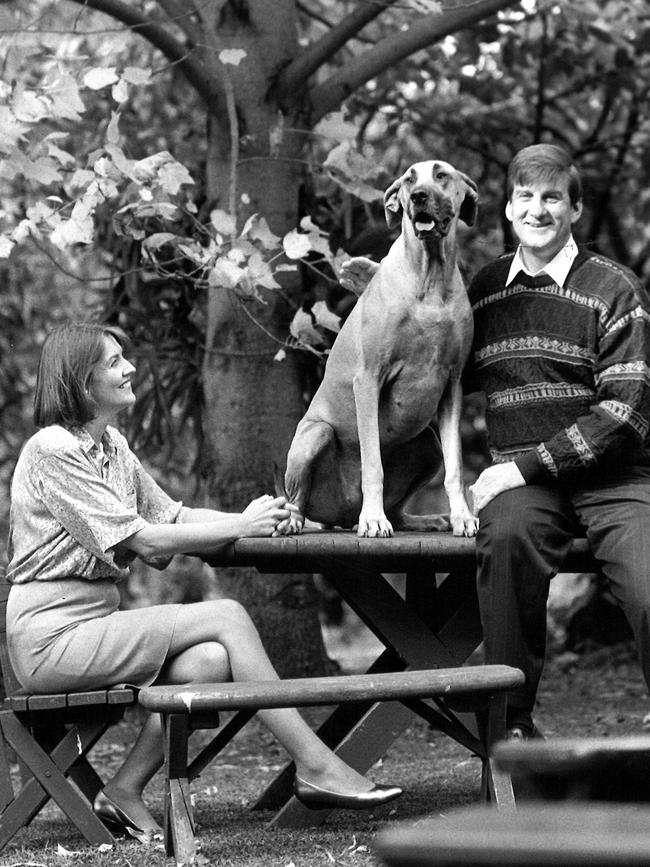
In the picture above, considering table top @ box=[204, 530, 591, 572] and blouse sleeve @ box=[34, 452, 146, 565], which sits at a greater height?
blouse sleeve @ box=[34, 452, 146, 565]

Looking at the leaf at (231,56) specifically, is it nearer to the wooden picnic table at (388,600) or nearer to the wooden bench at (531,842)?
the wooden picnic table at (388,600)

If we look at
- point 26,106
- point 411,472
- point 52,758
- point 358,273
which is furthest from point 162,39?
point 52,758

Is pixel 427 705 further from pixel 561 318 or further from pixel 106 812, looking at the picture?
pixel 561 318

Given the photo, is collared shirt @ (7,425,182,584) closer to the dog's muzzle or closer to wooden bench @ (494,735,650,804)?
the dog's muzzle

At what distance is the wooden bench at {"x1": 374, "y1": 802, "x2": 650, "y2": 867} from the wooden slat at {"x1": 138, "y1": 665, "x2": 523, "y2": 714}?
1.87 meters

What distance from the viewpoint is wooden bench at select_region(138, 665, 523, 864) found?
3291 mm

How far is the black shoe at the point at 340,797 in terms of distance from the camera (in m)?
3.63

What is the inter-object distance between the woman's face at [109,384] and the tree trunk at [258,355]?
192 centimetres

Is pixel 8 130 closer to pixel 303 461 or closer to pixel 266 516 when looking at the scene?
pixel 303 461

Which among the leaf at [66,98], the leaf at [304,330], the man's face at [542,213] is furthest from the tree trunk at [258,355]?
the man's face at [542,213]

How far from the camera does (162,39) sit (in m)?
5.76

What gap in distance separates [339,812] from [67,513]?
134 centimetres

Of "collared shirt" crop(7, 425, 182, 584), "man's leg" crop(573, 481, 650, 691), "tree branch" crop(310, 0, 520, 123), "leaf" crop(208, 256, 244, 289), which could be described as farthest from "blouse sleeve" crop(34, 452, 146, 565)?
"tree branch" crop(310, 0, 520, 123)

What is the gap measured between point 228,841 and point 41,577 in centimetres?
92
